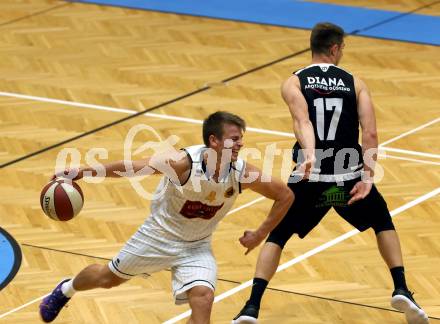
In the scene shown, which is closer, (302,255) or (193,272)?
(193,272)

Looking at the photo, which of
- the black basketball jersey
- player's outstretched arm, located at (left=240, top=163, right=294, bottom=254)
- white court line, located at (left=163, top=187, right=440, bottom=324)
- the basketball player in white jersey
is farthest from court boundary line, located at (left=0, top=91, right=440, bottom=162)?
player's outstretched arm, located at (left=240, top=163, right=294, bottom=254)

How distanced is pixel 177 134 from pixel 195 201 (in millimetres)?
4800

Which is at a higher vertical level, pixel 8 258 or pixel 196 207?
pixel 196 207

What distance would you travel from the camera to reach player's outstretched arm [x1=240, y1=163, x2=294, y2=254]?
23.2 ft

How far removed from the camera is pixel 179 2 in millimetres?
17469

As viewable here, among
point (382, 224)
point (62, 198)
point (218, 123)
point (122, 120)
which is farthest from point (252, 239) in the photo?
point (122, 120)

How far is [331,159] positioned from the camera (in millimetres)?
7652

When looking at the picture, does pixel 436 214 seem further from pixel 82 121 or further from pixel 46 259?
pixel 82 121

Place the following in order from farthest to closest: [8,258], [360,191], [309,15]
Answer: [309,15] < [8,258] < [360,191]

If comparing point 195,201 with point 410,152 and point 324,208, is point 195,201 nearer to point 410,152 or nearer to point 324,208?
point 324,208

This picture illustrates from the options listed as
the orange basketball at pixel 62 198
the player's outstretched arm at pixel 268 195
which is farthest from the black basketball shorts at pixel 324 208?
the orange basketball at pixel 62 198

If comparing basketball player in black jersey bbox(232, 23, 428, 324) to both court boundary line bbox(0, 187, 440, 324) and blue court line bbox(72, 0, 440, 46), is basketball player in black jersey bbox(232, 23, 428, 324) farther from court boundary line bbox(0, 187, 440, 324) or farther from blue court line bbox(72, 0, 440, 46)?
blue court line bbox(72, 0, 440, 46)

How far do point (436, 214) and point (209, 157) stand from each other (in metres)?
Answer: 3.44

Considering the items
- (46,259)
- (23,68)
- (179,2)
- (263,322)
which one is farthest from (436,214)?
(179,2)
